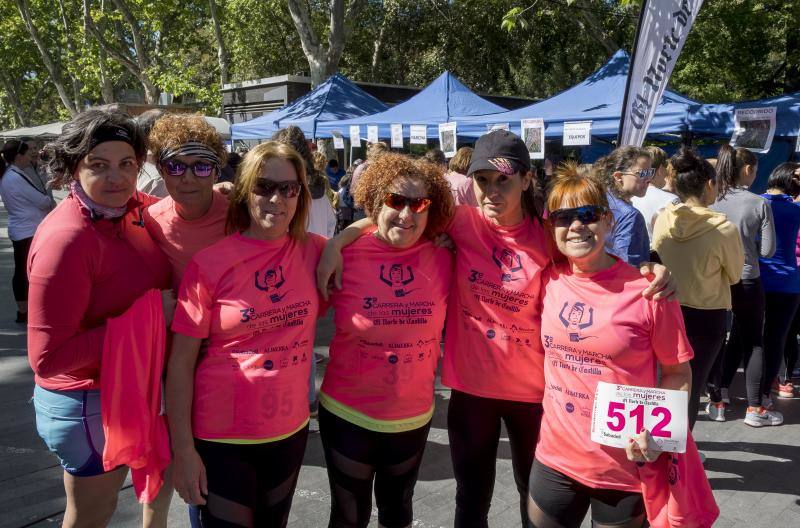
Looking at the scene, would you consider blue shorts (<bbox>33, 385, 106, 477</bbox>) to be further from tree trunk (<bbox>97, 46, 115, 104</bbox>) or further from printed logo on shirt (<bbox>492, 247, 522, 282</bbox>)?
tree trunk (<bbox>97, 46, 115, 104</bbox>)

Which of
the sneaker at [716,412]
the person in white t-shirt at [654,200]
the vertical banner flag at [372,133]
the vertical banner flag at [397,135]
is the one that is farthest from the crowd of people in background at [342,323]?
the vertical banner flag at [372,133]

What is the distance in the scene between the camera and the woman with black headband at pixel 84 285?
186cm

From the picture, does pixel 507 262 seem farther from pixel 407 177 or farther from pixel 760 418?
pixel 760 418

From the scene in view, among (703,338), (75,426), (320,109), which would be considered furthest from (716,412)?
(320,109)

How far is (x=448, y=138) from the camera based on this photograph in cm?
873

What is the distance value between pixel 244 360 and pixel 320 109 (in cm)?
963

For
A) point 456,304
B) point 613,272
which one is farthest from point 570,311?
point 456,304

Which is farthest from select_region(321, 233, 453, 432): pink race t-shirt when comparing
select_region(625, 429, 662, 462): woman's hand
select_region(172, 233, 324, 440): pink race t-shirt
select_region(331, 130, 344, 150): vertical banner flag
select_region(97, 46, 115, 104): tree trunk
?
select_region(97, 46, 115, 104): tree trunk

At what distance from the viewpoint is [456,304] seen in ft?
7.96

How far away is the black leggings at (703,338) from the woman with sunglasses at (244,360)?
2591 mm

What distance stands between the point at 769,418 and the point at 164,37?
2570 cm

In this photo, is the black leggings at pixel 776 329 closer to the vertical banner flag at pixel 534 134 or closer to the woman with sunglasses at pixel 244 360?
the vertical banner flag at pixel 534 134

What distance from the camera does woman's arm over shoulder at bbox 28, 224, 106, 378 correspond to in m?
1.84

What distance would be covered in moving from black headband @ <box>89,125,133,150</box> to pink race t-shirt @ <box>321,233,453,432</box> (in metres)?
0.86
